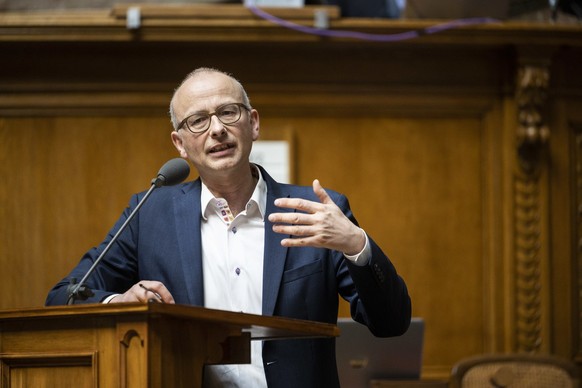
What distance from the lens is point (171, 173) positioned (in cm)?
269

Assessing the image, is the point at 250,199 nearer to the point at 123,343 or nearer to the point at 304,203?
the point at 304,203

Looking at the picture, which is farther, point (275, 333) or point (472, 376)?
point (472, 376)

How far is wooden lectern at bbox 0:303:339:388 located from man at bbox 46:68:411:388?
0.79ft

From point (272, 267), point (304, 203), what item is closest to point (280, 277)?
point (272, 267)

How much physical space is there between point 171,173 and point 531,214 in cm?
267

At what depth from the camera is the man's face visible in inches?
116

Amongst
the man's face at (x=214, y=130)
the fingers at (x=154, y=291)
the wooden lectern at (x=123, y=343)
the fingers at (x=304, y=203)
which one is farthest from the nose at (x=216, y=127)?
the wooden lectern at (x=123, y=343)

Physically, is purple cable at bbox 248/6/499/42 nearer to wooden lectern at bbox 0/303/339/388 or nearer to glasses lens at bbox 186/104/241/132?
glasses lens at bbox 186/104/241/132

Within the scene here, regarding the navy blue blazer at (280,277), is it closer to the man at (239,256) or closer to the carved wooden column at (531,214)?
the man at (239,256)

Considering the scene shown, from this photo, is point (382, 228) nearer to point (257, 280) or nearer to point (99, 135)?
point (99, 135)

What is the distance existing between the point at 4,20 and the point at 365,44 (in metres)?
1.74

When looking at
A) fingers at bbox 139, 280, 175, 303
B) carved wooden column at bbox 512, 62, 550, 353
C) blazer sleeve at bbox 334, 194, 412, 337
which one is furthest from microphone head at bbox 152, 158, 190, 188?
carved wooden column at bbox 512, 62, 550, 353

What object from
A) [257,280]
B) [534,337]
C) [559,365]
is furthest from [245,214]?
[534,337]

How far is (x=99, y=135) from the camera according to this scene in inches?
191
